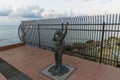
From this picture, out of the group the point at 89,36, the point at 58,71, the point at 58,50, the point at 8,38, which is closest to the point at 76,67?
the point at 58,71

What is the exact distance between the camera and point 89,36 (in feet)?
16.8

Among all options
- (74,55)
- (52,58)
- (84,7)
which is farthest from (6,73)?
(84,7)

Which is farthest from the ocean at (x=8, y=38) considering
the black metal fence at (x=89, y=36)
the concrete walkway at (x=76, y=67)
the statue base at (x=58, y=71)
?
the statue base at (x=58, y=71)

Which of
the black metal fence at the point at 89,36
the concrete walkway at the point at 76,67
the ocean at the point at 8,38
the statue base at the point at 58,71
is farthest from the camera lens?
the ocean at the point at 8,38

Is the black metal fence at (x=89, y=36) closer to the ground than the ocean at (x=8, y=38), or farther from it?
farther from it

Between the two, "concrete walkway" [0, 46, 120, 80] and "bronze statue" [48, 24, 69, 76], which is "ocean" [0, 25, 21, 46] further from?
"bronze statue" [48, 24, 69, 76]

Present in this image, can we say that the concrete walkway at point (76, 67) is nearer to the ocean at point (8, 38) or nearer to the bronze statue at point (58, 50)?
the bronze statue at point (58, 50)

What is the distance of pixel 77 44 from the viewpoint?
6062 millimetres

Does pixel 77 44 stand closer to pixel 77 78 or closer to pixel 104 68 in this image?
pixel 104 68

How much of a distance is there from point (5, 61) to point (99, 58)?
4.31 m

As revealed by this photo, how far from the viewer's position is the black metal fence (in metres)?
4.22

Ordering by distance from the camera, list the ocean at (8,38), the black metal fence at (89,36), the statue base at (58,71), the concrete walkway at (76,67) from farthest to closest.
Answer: the ocean at (8,38)
the black metal fence at (89,36)
the statue base at (58,71)
the concrete walkway at (76,67)

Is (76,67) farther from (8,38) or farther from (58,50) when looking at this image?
(8,38)

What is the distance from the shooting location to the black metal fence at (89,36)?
422 cm
